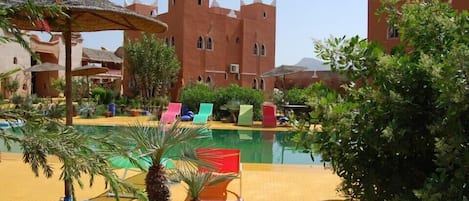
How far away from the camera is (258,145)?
13742 millimetres

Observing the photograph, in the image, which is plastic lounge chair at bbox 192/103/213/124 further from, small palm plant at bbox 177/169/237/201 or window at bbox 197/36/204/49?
small palm plant at bbox 177/169/237/201

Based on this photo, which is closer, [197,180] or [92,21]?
[197,180]

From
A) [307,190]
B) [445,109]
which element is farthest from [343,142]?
[307,190]

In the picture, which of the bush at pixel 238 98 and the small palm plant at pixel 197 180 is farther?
the bush at pixel 238 98

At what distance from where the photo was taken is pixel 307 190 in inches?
275

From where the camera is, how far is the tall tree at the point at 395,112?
7.02 feet

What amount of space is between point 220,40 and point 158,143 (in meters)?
26.8

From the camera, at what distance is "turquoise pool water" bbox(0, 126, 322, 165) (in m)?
11.0

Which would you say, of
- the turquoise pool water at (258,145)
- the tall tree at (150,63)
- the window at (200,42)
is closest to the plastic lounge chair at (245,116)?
the turquoise pool water at (258,145)

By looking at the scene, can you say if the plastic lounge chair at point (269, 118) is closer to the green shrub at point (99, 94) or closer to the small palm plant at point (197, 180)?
the green shrub at point (99, 94)

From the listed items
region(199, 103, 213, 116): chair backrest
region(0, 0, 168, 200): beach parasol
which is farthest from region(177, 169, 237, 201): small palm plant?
region(199, 103, 213, 116): chair backrest

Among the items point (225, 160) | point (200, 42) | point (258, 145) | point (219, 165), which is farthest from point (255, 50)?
point (219, 165)

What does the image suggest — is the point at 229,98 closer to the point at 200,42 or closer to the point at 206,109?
the point at 206,109

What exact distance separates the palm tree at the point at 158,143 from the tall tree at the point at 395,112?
227 cm
